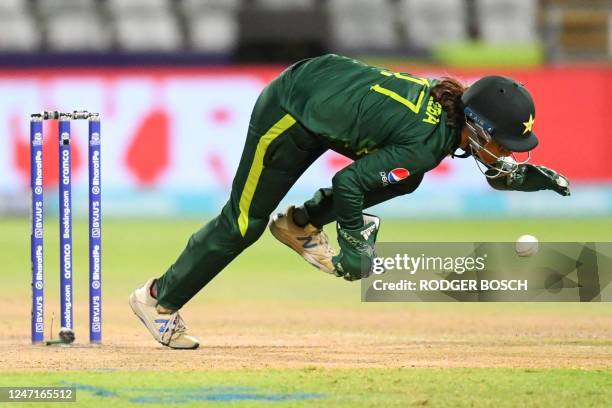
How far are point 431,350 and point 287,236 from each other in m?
0.96

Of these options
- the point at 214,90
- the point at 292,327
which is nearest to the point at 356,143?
the point at 292,327

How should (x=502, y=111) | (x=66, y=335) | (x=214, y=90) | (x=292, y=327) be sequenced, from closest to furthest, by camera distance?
(x=502, y=111) < (x=66, y=335) < (x=292, y=327) < (x=214, y=90)

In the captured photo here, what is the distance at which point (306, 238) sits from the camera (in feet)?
22.1

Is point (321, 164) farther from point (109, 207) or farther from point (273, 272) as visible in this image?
point (273, 272)

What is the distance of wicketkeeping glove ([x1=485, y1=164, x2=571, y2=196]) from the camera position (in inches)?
254

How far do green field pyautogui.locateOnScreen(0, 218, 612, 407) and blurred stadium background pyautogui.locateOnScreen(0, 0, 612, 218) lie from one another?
13.6 ft

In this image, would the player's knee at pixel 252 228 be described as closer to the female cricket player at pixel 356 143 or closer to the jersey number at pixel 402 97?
the female cricket player at pixel 356 143

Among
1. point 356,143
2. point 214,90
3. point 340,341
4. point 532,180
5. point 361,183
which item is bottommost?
point 214,90

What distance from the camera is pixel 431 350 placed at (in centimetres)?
684

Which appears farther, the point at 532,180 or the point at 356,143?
the point at 532,180

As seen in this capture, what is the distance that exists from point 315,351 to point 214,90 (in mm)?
9578

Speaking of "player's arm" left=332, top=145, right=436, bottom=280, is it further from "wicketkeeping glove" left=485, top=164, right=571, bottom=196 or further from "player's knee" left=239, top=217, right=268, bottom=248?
"wicketkeeping glove" left=485, top=164, right=571, bottom=196

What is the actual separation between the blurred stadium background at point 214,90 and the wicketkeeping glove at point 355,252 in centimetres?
962

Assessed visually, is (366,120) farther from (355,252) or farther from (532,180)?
(532,180)
